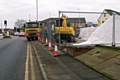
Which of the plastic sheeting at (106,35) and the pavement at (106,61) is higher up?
the plastic sheeting at (106,35)

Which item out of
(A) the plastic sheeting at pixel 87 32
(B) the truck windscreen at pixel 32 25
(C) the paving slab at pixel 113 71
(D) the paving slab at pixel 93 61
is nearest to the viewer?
(C) the paving slab at pixel 113 71

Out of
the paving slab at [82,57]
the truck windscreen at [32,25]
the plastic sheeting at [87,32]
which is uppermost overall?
the truck windscreen at [32,25]

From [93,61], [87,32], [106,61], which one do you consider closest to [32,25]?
[87,32]

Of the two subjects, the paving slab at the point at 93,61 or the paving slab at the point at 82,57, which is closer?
the paving slab at the point at 93,61

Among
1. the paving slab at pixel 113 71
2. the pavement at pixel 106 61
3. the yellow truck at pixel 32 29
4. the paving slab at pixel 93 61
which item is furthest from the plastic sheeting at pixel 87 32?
the paving slab at pixel 113 71

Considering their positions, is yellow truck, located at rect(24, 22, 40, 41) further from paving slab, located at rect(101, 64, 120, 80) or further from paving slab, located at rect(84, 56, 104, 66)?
paving slab, located at rect(101, 64, 120, 80)

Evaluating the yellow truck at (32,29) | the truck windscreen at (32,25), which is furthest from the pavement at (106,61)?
the truck windscreen at (32,25)

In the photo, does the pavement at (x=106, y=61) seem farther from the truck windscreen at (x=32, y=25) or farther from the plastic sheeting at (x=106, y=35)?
the truck windscreen at (x=32, y=25)

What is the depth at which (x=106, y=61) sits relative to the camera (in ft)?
32.6

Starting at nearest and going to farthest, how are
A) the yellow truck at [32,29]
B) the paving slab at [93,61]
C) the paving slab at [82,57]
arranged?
the paving slab at [93,61]
the paving slab at [82,57]
the yellow truck at [32,29]

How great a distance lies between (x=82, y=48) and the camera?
13492 millimetres

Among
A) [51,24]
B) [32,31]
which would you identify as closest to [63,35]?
[51,24]

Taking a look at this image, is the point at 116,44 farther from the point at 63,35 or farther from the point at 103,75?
the point at 63,35

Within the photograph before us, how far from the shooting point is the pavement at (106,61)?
27.3ft
